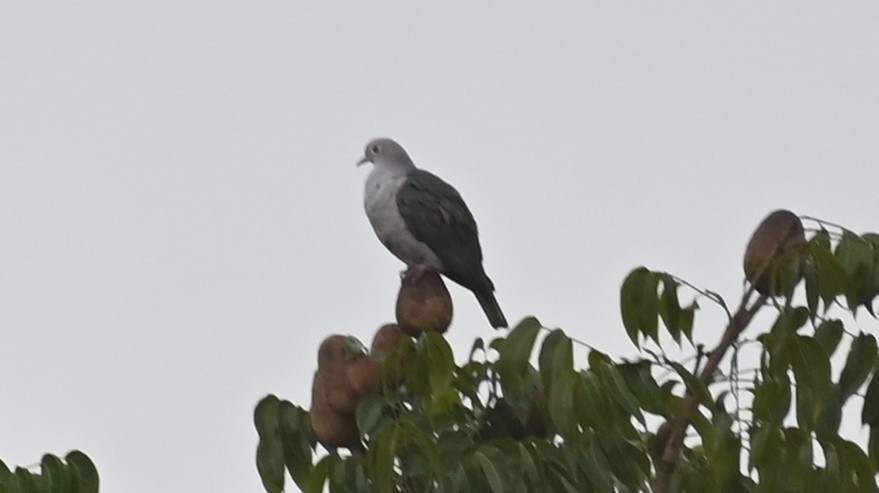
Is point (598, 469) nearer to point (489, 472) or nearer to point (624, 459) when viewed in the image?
point (624, 459)

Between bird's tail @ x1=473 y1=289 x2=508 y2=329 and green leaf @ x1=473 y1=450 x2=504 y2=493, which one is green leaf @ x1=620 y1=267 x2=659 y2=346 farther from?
bird's tail @ x1=473 y1=289 x2=508 y2=329

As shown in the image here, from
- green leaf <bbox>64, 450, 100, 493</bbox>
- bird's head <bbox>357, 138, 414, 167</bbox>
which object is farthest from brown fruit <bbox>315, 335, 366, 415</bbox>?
bird's head <bbox>357, 138, 414, 167</bbox>

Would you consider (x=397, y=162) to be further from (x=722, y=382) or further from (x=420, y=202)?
(x=722, y=382)

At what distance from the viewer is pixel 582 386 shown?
12.9ft

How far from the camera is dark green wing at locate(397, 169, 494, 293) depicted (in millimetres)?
6973

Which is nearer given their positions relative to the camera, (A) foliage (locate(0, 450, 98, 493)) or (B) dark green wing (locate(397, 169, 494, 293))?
(A) foliage (locate(0, 450, 98, 493))

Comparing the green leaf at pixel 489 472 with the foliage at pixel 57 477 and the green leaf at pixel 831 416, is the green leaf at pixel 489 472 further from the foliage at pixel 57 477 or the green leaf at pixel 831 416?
the foliage at pixel 57 477

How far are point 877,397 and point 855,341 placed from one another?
15 cm

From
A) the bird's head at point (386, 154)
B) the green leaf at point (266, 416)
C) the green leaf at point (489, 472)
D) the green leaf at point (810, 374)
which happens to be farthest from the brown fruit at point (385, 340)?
the bird's head at point (386, 154)

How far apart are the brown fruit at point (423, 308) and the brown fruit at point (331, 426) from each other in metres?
0.39

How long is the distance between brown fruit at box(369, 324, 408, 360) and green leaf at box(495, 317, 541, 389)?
34 centimetres

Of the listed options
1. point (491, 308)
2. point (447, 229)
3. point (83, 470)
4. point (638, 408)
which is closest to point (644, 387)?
point (638, 408)

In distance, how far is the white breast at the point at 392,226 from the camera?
7.04 metres

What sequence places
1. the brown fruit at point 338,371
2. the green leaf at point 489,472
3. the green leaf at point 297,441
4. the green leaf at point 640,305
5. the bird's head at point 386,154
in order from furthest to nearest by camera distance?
the bird's head at point 386,154, the green leaf at point 297,441, the brown fruit at point 338,371, the green leaf at point 640,305, the green leaf at point 489,472
